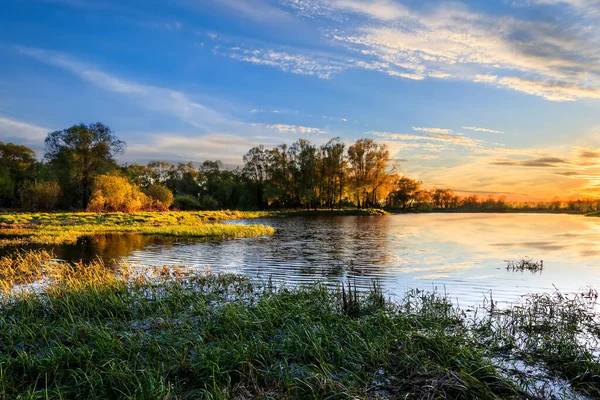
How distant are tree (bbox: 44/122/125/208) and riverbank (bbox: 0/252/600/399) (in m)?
62.0

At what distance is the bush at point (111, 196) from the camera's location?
55.3 meters

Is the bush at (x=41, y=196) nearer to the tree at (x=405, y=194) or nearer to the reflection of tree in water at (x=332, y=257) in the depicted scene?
the reflection of tree in water at (x=332, y=257)

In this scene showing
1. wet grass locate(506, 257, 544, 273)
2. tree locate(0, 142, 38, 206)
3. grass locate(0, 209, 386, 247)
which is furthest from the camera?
tree locate(0, 142, 38, 206)

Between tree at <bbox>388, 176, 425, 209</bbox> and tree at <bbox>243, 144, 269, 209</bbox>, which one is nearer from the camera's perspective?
tree at <bbox>243, 144, 269, 209</bbox>

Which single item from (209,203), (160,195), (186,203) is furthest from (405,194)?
(160,195)

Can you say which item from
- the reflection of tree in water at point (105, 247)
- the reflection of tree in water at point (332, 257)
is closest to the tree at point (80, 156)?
the reflection of tree in water at point (105, 247)

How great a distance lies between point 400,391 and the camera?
5418 millimetres

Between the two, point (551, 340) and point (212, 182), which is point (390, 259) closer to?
point (551, 340)

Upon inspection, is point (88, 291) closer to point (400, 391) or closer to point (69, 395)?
point (69, 395)

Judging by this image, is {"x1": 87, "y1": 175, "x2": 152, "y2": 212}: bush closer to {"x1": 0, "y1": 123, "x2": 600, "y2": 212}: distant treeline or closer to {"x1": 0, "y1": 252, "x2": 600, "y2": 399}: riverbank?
{"x1": 0, "y1": 123, "x2": 600, "y2": 212}: distant treeline

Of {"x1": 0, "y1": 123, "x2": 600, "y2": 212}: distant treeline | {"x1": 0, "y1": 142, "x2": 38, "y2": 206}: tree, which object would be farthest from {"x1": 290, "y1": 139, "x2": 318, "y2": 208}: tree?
{"x1": 0, "y1": 142, "x2": 38, "y2": 206}: tree

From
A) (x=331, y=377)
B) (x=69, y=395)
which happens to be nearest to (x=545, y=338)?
(x=331, y=377)

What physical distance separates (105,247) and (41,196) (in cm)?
4222

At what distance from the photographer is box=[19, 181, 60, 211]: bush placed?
5626 cm
